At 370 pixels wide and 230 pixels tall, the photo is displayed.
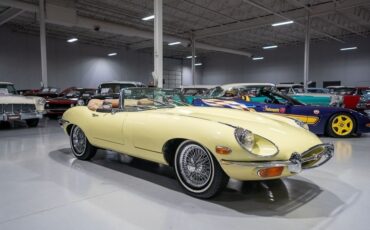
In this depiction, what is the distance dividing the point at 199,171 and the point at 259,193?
A: 0.72 meters

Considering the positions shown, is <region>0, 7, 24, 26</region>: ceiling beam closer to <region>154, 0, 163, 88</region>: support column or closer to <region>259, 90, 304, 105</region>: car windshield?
<region>154, 0, 163, 88</region>: support column

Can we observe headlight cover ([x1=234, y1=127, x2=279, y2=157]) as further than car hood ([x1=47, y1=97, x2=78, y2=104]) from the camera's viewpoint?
No

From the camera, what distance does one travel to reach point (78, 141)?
15.9 feet

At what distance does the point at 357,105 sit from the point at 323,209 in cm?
918

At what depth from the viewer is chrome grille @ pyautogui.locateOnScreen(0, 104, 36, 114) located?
27.2ft

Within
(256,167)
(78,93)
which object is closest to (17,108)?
(78,93)

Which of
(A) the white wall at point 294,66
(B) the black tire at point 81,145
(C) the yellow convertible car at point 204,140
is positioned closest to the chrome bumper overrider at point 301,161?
(C) the yellow convertible car at point 204,140

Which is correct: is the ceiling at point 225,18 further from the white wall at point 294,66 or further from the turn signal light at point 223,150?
the turn signal light at point 223,150

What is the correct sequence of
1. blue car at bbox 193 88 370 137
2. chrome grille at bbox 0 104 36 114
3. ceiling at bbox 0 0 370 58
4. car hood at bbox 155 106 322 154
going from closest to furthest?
1. car hood at bbox 155 106 322 154
2. blue car at bbox 193 88 370 137
3. chrome grille at bbox 0 104 36 114
4. ceiling at bbox 0 0 370 58

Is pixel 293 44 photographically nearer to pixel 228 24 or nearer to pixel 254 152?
pixel 228 24

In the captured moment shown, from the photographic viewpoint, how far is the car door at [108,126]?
3837mm

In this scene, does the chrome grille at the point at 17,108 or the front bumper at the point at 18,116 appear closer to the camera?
the front bumper at the point at 18,116

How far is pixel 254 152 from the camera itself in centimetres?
269

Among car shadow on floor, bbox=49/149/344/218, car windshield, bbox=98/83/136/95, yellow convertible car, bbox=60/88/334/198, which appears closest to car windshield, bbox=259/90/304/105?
yellow convertible car, bbox=60/88/334/198
